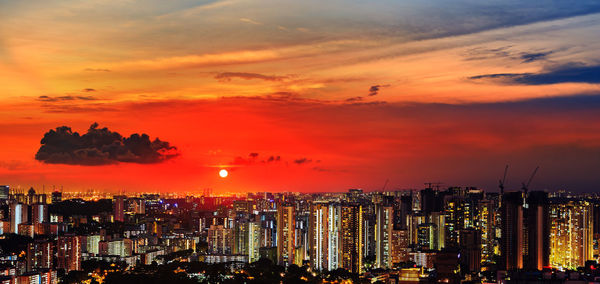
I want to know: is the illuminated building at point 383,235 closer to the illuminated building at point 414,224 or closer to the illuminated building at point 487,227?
the illuminated building at point 414,224

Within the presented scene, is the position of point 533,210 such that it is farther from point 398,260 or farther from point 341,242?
point 341,242

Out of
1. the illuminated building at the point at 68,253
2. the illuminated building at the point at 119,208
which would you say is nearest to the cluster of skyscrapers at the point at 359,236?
the illuminated building at the point at 68,253

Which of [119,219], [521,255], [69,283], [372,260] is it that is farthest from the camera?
[119,219]

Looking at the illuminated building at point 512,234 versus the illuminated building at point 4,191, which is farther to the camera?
the illuminated building at point 4,191

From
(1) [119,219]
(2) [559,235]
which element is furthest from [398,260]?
(1) [119,219]

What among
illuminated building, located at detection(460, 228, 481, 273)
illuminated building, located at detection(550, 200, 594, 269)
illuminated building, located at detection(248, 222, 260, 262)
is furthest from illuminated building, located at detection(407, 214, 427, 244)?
illuminated building, located at detection(248, 222, 260, 262)

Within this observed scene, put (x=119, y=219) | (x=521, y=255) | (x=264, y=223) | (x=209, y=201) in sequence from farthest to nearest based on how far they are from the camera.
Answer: (x=209, y=201) < (x=119, y=219) < (x=264, y=223) < (x=521, y=255)

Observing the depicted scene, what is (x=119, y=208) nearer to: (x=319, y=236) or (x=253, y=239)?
(x=253, y=239)
